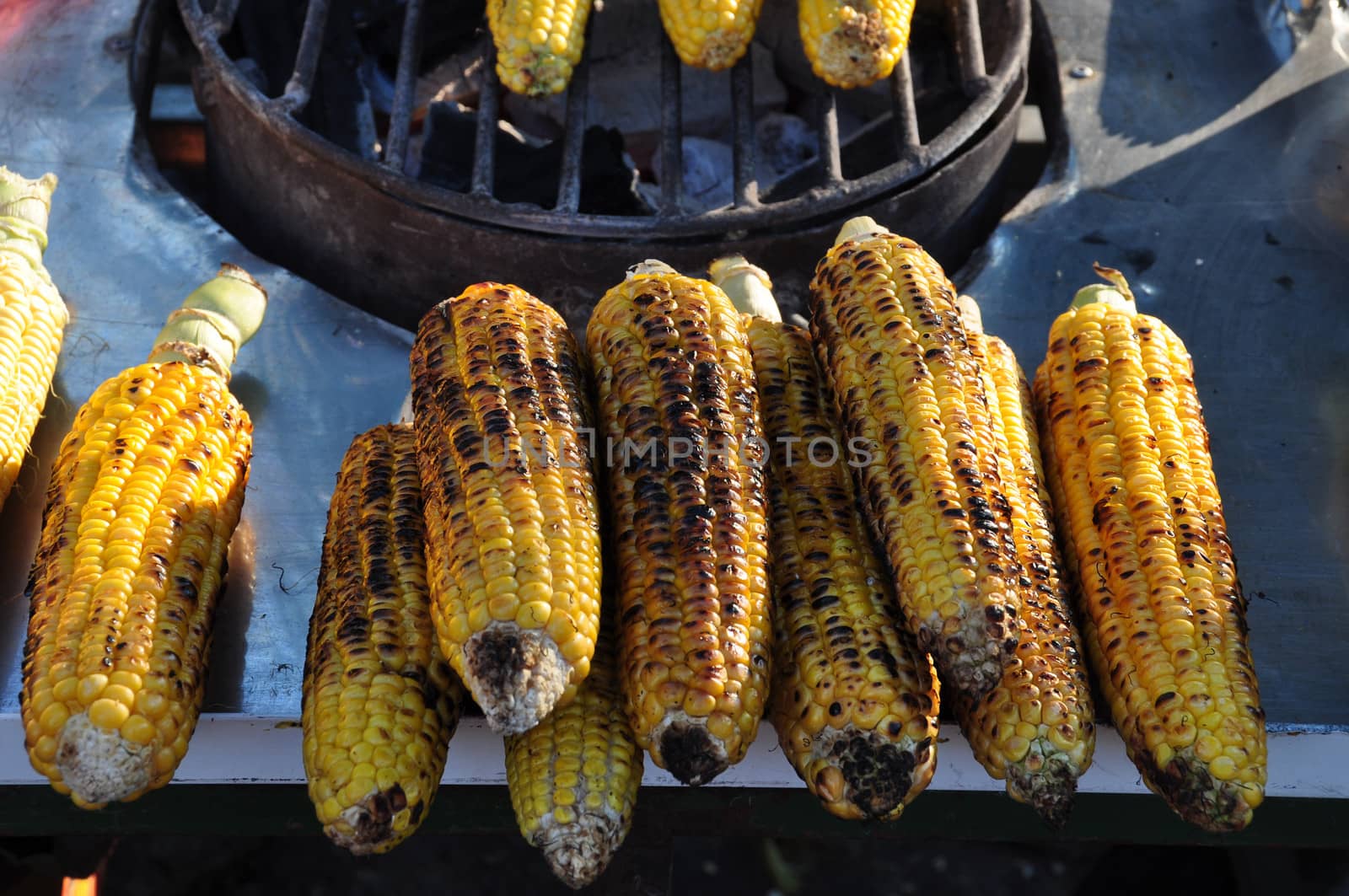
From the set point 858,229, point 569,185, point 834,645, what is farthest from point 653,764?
point 569,185

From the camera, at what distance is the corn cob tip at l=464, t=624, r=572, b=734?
1.60 m

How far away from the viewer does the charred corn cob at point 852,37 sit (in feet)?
8.89

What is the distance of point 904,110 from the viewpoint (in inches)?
114

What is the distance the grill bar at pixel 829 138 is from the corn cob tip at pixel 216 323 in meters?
1.32

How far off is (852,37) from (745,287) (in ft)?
2.58

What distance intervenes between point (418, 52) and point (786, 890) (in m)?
2.58

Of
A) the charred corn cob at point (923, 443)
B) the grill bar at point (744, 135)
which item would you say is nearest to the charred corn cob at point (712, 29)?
the grill bar at point (744, 135)

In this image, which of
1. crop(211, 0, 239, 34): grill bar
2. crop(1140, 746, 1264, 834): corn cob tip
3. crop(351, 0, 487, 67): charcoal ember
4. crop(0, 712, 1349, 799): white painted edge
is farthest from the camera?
crop(351, 0, 487, 67): charcoal ember

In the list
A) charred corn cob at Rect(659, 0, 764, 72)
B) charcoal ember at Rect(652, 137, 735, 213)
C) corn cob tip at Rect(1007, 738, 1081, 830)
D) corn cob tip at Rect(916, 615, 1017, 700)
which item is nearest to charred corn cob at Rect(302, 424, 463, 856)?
corn cob tip at Rect(916, 615, 1017, 700)

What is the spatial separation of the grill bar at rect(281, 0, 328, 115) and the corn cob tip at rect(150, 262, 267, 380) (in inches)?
21.2

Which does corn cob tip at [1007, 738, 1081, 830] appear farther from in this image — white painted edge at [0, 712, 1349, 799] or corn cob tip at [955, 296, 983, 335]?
corn cob tip at [955, 296, 983, 335]

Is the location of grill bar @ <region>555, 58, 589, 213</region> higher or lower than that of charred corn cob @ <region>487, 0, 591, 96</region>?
lower

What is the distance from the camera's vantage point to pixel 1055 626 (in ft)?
5.98

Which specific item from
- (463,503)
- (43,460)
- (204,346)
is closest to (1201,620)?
(463,503)
